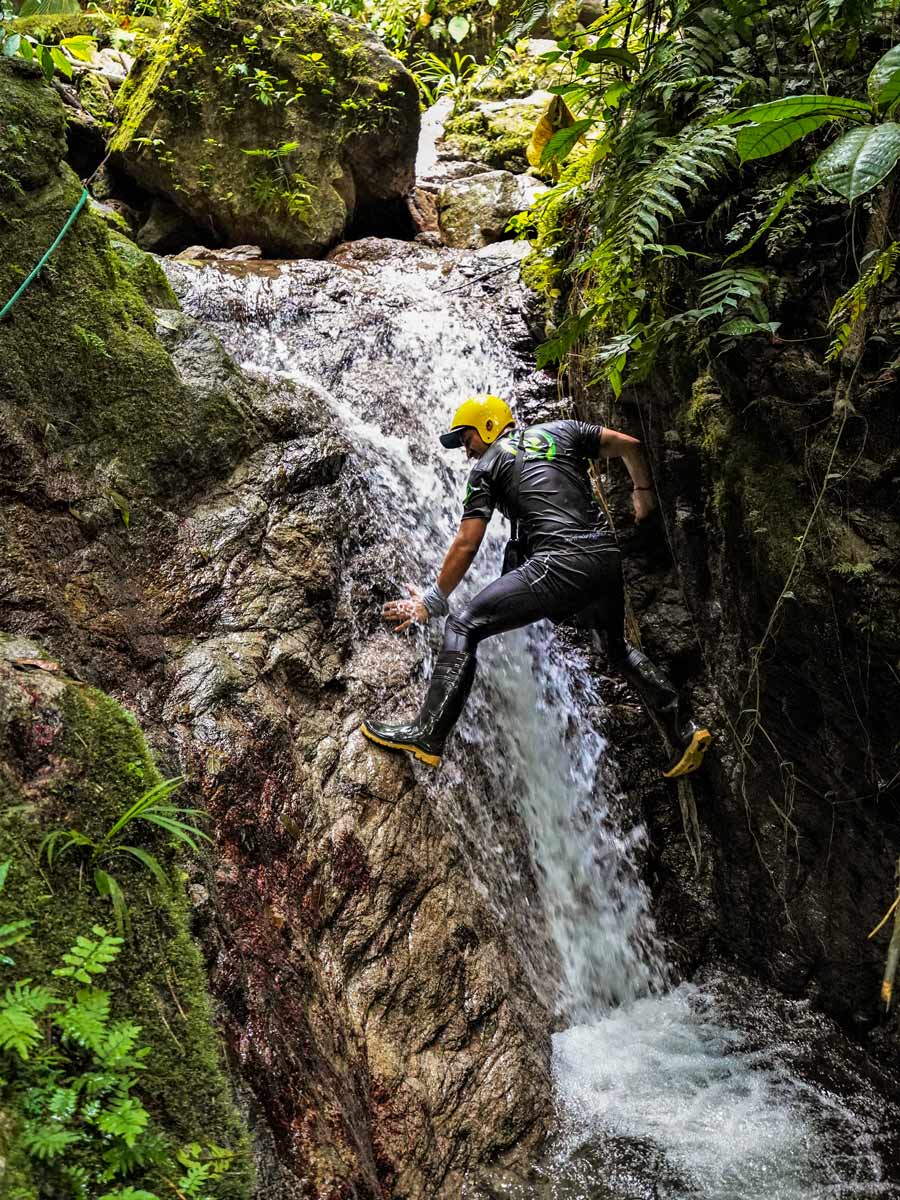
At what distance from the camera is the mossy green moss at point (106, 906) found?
1898mm

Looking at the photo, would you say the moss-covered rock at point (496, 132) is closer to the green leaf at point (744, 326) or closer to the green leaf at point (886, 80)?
the green leaf at point (744, 326)

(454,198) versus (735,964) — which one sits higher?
(454,198)

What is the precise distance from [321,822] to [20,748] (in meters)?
1.75

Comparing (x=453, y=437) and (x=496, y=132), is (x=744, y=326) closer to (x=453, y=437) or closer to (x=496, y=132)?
(x=453, y=437)

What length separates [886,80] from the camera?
205 cm

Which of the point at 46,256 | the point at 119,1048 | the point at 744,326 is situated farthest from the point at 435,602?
the point at 119,1048

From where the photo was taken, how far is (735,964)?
5102mm

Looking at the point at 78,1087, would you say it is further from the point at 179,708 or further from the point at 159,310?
the point at 159,310

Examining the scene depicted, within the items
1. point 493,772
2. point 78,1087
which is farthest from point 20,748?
point 493,772

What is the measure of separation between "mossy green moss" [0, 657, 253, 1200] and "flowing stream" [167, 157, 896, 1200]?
1.91m

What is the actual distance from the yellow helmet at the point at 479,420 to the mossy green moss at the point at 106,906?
3.04 meters

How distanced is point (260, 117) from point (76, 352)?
6387 mm

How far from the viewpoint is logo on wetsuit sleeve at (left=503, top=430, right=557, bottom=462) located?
4.61m

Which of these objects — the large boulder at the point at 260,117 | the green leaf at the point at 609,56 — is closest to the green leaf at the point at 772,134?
the green leaf at the point at 609,56
